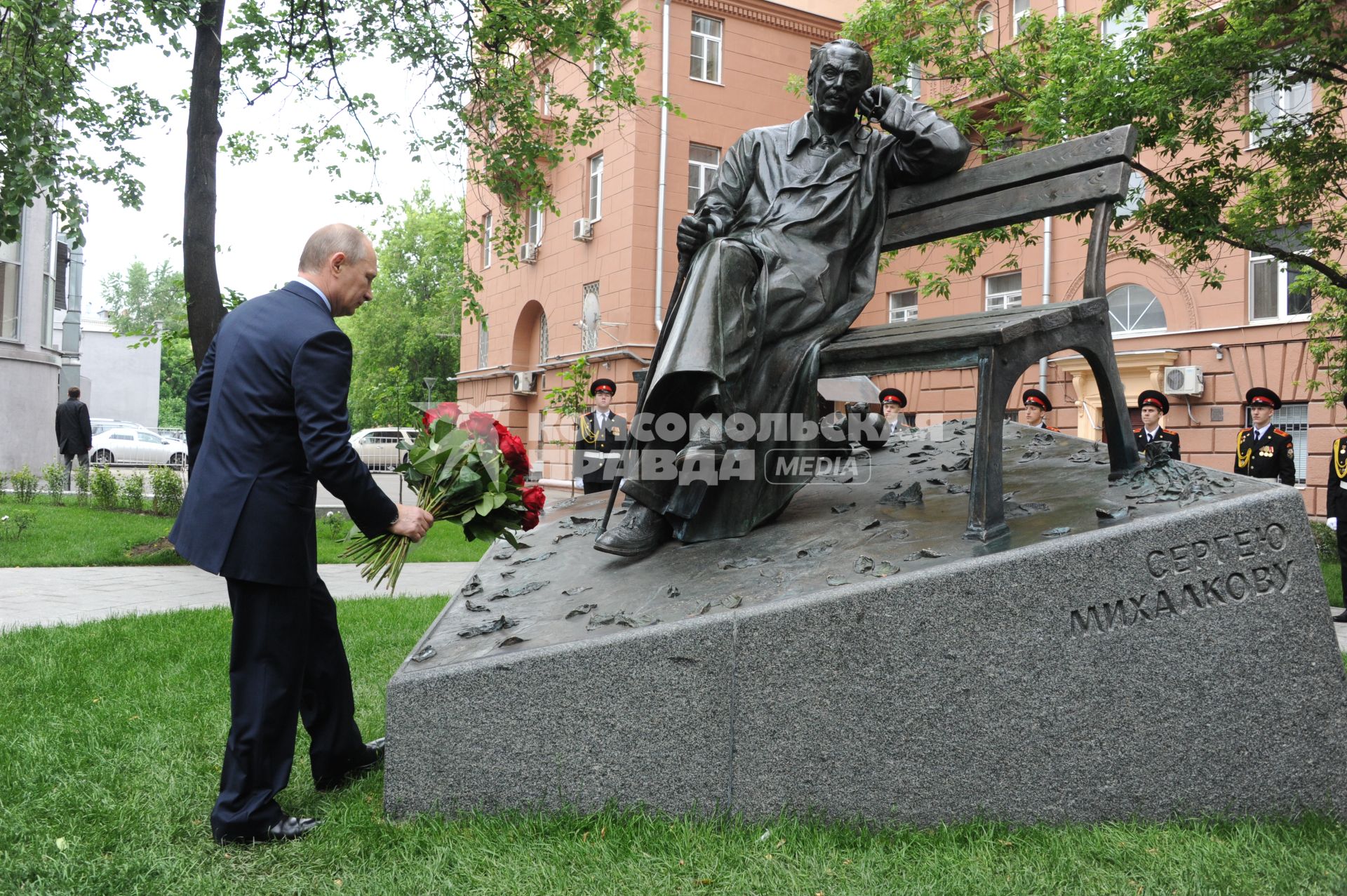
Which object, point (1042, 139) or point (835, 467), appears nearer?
point (835, 467)

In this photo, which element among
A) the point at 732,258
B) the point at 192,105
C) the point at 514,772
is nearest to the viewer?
the point at 514,772

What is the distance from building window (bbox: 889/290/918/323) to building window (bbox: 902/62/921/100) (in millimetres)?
4659

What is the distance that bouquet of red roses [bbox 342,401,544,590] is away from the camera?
12.3 feet

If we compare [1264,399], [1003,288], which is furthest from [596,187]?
[1264,399]

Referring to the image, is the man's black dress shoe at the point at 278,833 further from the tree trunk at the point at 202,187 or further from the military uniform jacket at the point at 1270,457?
the military uniform jacket at the point at 1270,457

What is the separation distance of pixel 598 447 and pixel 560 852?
7.65 m

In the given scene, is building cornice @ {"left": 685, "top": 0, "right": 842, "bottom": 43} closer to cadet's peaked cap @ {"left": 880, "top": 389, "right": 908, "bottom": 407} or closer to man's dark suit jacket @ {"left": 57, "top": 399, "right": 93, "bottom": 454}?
cadet's peaked cap @ {"left": 880, "top": 389, "right": 908, "bottom": 407}

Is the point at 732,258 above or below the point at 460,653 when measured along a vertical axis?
above

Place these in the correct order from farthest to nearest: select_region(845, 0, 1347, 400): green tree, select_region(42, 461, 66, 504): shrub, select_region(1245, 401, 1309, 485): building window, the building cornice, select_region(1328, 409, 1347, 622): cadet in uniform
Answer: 1. the building cornice
2. select_region(1245, 401, 1309, 485): building window
3. select_region(42, 461, 66, 504): shrub
4. select_region(845, 0, 1347, 400): green tree
5. select_region(1328, 409, 1347, 622): cadet in uniform

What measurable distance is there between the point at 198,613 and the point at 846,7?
23.8 metres

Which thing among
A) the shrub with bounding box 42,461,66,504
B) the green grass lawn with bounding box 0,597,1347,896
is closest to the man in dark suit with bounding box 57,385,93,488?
the shrub with bounding box 42,461,66,504

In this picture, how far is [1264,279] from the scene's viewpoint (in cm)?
1719

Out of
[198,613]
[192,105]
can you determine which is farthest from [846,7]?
[198,613]

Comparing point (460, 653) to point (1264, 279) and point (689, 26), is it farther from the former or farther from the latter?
point (689, 26)
